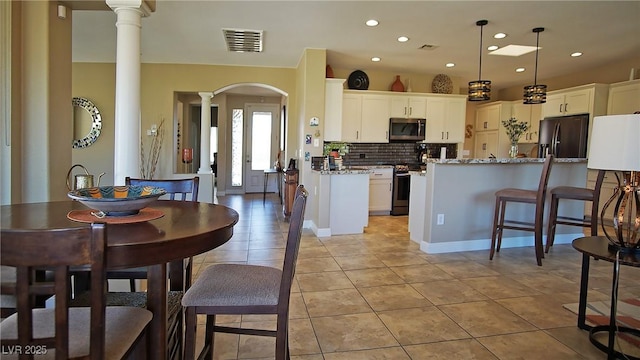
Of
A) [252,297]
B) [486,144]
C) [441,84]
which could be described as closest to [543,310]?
[252,297]

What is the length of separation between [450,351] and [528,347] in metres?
0.48

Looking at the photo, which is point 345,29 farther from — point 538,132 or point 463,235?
point 538,132

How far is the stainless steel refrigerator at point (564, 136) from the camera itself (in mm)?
6012

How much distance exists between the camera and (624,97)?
5.67 meters

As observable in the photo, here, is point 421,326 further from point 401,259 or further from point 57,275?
point 57,275

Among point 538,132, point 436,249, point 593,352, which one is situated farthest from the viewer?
point 538,132

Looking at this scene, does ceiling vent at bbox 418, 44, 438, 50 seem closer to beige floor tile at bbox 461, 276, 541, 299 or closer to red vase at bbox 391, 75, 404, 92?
red vase at bbox 391, 75, 404, 92

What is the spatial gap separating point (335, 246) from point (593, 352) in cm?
272

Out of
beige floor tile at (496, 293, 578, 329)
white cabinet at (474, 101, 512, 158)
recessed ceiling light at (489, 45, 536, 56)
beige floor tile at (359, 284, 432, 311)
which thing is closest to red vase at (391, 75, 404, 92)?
recessed ceiling light at (489, 45, 536, 56)

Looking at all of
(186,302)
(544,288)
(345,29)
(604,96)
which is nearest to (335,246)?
(544,288)

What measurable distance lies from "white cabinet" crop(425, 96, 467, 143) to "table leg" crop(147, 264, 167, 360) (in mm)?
6154

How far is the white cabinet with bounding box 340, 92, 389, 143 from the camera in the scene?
254 inches

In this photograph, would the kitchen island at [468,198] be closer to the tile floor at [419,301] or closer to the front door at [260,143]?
the tile floor at [419,301]

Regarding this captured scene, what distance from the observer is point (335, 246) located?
4.50 m
